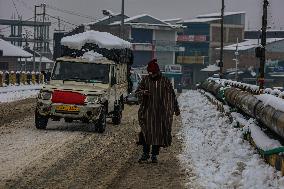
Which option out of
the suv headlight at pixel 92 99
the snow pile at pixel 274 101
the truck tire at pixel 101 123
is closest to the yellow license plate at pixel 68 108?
the suv headlight at pixel 92 99

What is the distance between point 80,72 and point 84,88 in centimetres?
114

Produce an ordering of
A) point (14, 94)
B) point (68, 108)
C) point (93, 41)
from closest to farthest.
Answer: point (68, 108) → point (93, 41) → point (14, 94)

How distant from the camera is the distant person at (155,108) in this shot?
985 cm

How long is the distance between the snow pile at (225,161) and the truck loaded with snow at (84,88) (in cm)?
227

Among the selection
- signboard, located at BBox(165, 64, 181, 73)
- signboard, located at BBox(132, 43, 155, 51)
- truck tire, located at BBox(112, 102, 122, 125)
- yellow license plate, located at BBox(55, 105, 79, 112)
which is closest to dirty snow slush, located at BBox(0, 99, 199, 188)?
yellow license plate, located at BBox(55, 105, 79, 112)

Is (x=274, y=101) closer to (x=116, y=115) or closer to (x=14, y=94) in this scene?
(x=116, y=115)

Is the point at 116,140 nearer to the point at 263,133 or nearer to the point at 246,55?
the point at 263,133

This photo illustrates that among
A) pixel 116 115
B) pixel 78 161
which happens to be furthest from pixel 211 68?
pixel 78 161

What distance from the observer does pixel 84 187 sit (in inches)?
301

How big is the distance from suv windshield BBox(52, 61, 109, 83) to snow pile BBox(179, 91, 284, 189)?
9.08 ft

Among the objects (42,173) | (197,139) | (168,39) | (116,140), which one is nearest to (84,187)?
(42,173)

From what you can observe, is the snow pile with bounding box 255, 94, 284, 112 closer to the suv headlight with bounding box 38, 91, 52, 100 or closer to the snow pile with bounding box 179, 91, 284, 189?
the snow pile with bounding box 179, 91, 284, 189

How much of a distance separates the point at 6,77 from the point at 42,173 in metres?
35.8

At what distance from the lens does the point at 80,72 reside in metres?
15.2
